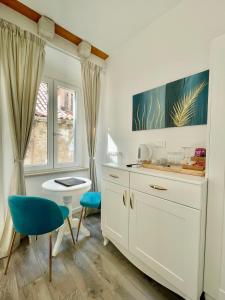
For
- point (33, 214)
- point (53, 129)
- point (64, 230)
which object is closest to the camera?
point (33, 214)

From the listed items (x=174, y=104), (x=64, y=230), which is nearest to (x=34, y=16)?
(x=174, y=104)

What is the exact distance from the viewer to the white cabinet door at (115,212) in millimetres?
1575

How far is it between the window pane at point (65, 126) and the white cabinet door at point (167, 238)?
157 centimetres

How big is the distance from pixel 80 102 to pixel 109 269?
2.48 meters

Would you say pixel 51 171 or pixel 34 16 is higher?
pixel 34 16

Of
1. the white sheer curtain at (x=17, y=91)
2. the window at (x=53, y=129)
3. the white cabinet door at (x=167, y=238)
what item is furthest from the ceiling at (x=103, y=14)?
the white cabinet door at (x=167, y=238)

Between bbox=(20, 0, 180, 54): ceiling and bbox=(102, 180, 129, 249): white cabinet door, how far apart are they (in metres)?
2.00

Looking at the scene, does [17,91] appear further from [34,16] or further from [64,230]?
[64,230]

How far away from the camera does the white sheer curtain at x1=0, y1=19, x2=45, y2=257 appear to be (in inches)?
66.2

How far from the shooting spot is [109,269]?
1511 mm

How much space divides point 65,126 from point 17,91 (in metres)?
0.98

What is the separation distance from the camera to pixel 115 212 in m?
1.69

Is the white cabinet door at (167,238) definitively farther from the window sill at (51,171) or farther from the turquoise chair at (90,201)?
the window sill at (51,171)

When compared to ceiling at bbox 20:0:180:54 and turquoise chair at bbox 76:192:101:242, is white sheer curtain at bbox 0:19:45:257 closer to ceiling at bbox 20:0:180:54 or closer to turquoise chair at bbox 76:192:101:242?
ceiling at bbox 20:0:180:54
